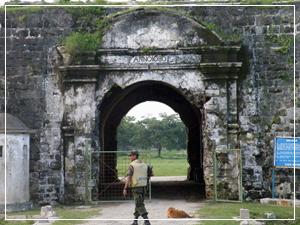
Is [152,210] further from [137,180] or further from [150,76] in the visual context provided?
[150,76]

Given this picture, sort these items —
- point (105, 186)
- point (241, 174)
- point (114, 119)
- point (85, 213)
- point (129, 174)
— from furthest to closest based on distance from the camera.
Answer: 1. point (114, 119)
2. point (105, 186)
3. point (241, 174)
4. point (85, 213)
5. point (129, 174)

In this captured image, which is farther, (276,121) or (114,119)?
(114,119)

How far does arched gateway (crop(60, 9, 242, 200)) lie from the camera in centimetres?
1375

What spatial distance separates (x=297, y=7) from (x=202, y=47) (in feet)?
8.13

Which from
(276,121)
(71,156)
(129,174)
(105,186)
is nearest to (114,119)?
(105,186)

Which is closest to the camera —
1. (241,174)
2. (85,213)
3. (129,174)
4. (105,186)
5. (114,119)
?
(129,174)

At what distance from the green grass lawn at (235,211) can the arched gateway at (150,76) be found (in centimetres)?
99

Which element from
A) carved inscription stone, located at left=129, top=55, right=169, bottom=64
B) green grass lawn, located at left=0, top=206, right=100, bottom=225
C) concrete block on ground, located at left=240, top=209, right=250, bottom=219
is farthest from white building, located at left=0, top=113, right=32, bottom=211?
concrete block on ground, located at left=240, top=209, right=250, bottom=219

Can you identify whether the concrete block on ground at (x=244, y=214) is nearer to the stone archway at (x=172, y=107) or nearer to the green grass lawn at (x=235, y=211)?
the green grass lawn at (x=235, y=211)

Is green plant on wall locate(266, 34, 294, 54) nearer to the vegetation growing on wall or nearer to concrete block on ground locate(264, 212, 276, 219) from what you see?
the vegetation growing on wall

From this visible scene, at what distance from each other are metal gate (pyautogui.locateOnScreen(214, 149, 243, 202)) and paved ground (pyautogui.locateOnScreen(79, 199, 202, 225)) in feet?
1.97

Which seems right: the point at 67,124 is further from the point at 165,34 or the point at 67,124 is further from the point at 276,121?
the point at 276,121

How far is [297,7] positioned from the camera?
14078 millimetres

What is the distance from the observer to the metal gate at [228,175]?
44.4 ft
